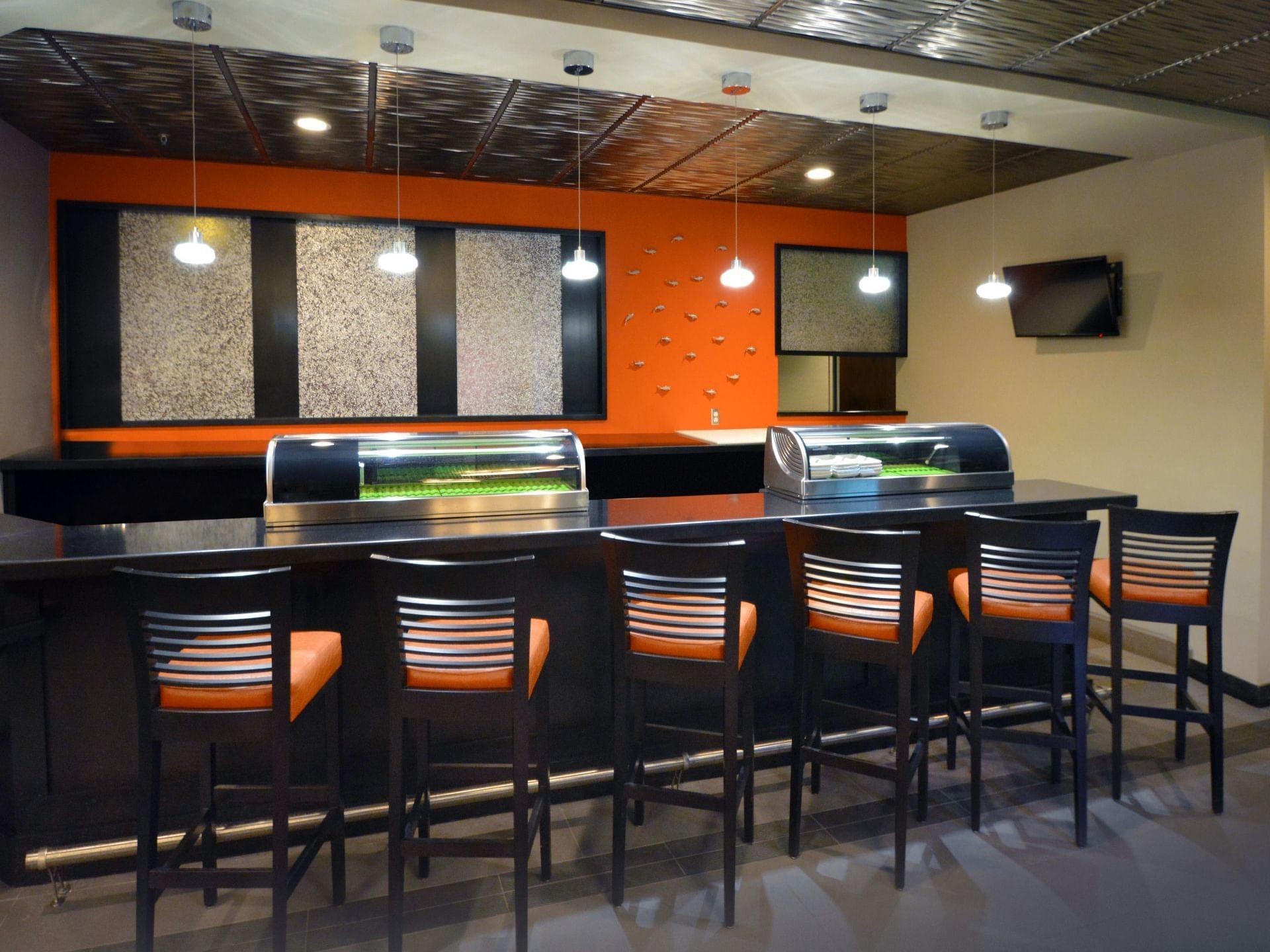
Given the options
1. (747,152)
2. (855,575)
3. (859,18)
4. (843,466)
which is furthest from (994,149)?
(855,575)

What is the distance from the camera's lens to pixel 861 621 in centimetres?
270

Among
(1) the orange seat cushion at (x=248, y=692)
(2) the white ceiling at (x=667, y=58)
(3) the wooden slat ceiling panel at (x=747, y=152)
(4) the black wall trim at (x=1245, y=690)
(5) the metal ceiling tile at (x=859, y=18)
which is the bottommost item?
(4) the black wall trim at (x=1245, y=690)

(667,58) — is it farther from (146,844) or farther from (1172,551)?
(146,844)

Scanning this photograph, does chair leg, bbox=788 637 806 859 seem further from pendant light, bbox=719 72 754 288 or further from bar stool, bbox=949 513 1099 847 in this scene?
pendant light, bbox=719 72 754 288

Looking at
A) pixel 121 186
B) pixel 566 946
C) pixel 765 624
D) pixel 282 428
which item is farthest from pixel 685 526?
pixel 121 186

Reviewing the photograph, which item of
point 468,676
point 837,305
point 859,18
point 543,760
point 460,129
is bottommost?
point 543,760

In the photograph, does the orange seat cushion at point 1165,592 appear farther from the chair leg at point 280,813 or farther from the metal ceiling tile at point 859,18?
the chair leg at point 280,813

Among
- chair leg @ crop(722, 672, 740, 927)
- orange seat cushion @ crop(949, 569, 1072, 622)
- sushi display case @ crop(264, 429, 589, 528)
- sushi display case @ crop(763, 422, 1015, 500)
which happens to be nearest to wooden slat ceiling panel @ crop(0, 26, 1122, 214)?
sushi display case @ crop(763, 422, 1015, 500)

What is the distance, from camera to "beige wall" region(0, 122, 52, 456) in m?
4.43

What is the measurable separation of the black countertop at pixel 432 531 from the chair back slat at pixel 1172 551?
0.40m

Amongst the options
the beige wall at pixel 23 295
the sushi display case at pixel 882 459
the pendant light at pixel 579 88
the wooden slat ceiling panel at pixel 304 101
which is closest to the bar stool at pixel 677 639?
the sushi display case at pixel 882 459

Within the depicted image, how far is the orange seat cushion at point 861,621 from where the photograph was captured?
267cm

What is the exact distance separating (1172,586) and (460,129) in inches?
158

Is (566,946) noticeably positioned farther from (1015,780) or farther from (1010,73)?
(1010,73)
